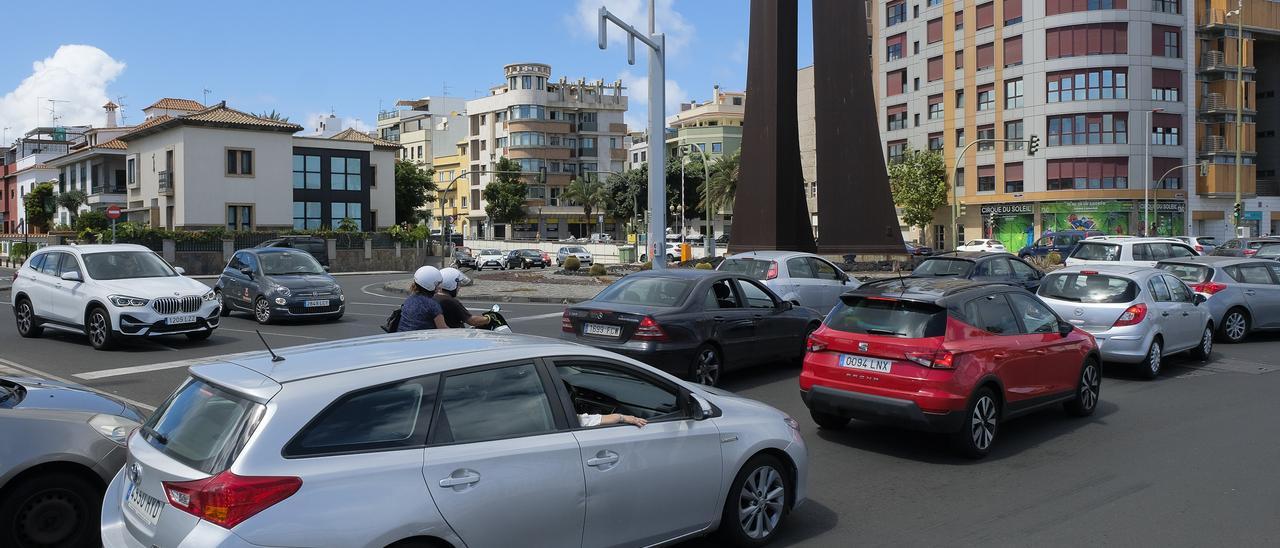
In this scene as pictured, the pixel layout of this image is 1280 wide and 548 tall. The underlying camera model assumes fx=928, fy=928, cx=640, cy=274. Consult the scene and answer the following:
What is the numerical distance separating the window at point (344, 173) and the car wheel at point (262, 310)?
44.9m

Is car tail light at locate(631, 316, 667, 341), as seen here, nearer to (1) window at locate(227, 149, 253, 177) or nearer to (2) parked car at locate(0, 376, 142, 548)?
(2) parked car at locate(0, 376, 142, 548)

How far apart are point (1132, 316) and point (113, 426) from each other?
11.2 m

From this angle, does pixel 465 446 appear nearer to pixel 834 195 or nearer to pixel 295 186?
pixel 834 195

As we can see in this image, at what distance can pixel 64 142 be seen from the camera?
323ft

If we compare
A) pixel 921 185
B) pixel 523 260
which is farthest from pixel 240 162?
pixel 921 185

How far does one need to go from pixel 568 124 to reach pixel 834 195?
72118 millimetres

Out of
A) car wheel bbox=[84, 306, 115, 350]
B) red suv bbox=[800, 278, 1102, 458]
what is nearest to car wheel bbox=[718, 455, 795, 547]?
red suv bbox=[800, 278, 1102, 458]

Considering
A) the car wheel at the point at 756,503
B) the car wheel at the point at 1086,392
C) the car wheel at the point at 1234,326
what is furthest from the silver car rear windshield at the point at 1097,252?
the car wheel at the point at 756,503

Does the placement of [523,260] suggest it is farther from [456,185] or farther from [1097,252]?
[456,185]

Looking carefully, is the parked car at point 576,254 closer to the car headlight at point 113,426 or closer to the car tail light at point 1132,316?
the car tail light at point 1132,316

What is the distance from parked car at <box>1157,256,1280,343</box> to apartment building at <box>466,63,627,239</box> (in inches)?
3331

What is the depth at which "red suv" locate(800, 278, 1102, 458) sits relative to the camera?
7.52 meters

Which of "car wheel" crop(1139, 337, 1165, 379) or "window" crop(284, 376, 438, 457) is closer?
"window" crop(284, 376, 438, 457)

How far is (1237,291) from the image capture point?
618 inches
